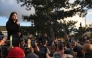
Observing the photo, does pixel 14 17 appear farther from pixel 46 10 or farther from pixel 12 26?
pixel 46 10

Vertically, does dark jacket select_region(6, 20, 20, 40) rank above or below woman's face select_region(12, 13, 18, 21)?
below

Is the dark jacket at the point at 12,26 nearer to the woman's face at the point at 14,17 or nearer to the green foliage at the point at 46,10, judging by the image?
the woman's face at the point at 14,17

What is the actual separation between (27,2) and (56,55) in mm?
26173

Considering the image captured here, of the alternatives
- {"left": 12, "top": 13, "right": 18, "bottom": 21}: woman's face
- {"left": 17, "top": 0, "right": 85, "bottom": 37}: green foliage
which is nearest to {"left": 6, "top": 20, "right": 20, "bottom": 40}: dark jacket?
{"left": 12, "top": 13, "right": 18, "bottom": 21}: woman's face

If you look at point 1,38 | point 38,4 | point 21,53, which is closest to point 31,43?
point 1,38

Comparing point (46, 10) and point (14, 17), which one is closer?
point (14, 17)

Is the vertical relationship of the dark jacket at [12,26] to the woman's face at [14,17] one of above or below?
below

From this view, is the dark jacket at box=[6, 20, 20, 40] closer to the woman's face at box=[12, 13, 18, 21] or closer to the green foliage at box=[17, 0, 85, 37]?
the woman's face at box=[12, 13, 18, 21]

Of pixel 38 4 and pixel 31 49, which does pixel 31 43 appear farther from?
pixel 38 4

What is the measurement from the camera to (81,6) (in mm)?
31516

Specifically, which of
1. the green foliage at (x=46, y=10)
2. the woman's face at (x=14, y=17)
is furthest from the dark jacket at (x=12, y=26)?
the green foliage at (x=46, y=10)

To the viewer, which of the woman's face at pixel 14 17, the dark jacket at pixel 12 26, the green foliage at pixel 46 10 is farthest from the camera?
the green foliage at pixel 46 10

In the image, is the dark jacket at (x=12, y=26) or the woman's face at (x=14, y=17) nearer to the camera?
the woman's face at (x=14, y=17)

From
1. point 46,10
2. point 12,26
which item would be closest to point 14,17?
point 12,26
